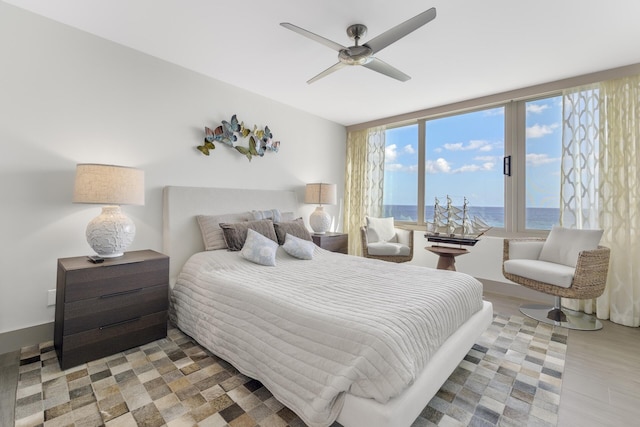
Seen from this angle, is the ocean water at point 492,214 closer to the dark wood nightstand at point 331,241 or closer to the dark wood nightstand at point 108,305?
the dark wood nightstand at point 331,241

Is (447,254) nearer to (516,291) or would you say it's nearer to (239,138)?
(516,291)

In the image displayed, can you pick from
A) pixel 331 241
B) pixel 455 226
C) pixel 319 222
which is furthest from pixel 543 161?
pixel 319 222

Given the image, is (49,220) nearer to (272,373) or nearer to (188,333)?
(188,333)

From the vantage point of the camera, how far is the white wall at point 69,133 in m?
2.06

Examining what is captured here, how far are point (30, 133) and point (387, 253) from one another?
3.71m

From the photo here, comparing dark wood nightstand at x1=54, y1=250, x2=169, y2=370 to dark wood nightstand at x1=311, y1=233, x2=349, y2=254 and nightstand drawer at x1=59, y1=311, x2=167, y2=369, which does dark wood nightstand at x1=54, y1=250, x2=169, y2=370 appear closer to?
nightstand drawer at x1=59, y1=311, x2=167, y2=369

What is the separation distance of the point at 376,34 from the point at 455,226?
2458mm

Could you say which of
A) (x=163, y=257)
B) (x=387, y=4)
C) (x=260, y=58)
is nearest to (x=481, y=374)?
(x=163, y=257)

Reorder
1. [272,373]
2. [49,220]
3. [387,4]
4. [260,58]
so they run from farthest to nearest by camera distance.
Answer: [260,58] < [49,220] < [387,4] < [272,373]

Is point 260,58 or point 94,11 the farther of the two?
point 260,58

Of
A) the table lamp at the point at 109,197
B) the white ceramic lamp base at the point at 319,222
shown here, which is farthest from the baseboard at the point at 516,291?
the table lamp at the point at 109,197

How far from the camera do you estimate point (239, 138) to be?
346 centimetres

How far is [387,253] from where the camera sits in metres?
3.86

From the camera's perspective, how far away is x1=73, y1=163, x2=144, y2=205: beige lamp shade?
204 centimetres
